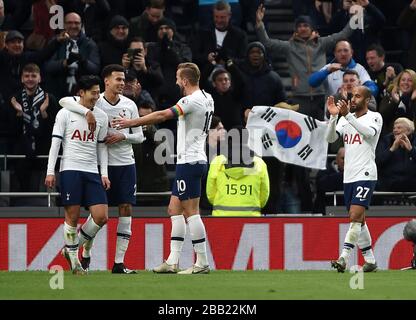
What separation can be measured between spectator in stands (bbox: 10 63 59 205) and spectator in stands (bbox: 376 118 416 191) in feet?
15.7

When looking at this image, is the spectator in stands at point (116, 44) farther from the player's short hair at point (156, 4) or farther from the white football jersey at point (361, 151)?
the white football jersey at point (361, 151)

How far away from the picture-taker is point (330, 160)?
66.0 ft

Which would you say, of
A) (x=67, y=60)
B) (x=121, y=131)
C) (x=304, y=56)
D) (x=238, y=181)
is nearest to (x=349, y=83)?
(x=304, y=56)

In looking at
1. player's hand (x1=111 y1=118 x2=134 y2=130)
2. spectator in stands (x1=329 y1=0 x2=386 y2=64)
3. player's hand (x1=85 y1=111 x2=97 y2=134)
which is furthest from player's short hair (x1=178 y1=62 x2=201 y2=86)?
spectator in stands (x1=329 y1=0 x2=386 y2=64)

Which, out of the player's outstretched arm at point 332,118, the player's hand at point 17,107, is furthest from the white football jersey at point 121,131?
the player's hand at point 17,107

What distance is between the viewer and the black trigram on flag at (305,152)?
19.1 metres

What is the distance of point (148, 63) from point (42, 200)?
2.63 m

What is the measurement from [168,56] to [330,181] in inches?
125

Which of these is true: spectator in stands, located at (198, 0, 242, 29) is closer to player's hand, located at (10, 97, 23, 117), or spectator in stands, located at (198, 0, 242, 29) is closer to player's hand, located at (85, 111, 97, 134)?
player's hand, located at (10, 97, 23, 117)

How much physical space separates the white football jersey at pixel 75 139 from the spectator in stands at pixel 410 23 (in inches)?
300

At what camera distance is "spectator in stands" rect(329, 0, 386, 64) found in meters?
21.2

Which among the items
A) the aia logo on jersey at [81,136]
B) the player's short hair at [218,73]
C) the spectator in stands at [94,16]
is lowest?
the aia logo on jersey at [81,136]

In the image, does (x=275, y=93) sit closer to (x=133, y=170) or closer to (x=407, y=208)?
(x=407, y=208)
